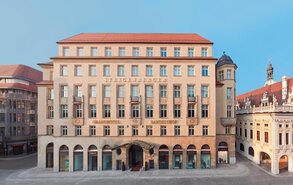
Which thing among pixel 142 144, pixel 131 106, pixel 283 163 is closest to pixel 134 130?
pixel 142 144

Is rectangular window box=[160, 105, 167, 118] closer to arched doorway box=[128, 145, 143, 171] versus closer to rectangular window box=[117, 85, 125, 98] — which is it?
arched doorway box=[128, 145, 143, 171]

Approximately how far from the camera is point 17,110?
56.0m

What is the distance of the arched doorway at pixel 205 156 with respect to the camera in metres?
37.8

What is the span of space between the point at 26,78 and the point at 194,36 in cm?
4737

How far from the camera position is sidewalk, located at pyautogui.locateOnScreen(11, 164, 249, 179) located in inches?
1310

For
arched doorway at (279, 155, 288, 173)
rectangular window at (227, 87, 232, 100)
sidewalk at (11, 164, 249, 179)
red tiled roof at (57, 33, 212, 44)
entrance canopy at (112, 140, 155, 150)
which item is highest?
red tiled roof at (57, 33, 212, 44)

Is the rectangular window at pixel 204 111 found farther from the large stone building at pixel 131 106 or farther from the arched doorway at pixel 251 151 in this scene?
the arched doorway at pixel 251 151

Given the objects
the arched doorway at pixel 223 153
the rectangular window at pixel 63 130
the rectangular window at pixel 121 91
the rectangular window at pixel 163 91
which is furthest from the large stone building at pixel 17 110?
the arched doorway at pixel 223 153

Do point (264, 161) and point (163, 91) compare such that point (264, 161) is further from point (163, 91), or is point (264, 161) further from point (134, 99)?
point (134, 99)

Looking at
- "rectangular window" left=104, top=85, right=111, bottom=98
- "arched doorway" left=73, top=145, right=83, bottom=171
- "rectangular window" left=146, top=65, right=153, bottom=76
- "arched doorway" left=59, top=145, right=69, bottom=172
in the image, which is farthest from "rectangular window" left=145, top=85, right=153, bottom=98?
"arched doorway" left=59, top=145, right=69, bottom=172

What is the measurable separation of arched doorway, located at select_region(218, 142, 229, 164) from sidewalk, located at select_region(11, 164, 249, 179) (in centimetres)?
332

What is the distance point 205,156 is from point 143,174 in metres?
11.7

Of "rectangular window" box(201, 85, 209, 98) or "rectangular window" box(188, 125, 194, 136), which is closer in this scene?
"rectangular window" box(188, 125, 194, 136)

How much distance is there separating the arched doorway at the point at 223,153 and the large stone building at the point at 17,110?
48.2 m
